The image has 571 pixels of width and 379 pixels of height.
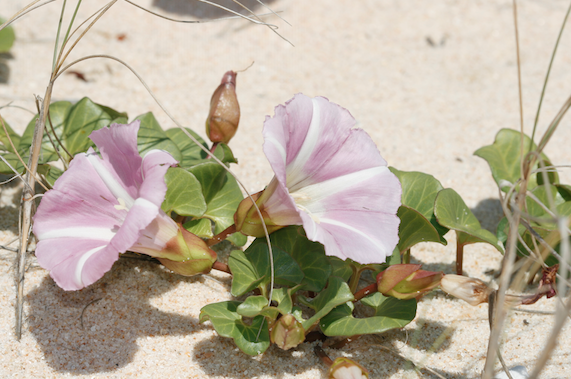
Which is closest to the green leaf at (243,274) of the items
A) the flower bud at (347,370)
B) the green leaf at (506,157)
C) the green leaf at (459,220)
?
the flower bud at (347,370)

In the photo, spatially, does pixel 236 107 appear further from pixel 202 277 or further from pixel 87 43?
pixel 87 43

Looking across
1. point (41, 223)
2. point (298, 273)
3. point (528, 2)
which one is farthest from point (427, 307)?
point (528, 2)

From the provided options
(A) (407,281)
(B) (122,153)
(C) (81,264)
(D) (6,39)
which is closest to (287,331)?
(A) (407,281)

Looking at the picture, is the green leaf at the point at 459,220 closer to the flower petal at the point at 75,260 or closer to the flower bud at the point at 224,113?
the flower bud at the point at 224,113

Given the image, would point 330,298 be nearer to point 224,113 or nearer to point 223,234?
point 223,234

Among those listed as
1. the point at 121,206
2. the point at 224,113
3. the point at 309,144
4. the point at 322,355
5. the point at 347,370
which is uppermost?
the point at 309,144

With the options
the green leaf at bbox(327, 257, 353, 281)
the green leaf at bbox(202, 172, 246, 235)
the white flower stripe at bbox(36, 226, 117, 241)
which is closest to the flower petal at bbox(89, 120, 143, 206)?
the white flower stripe at bbox(36, 226, 117, 241)
